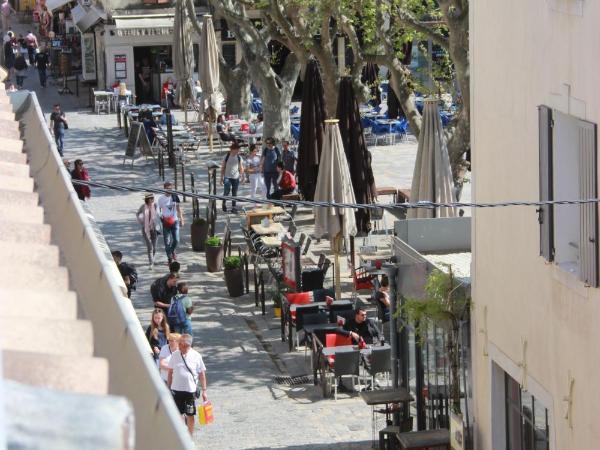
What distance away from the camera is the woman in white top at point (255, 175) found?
30719mm

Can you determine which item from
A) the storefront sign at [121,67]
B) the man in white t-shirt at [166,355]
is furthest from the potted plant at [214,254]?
the storefront sign at [121,67]

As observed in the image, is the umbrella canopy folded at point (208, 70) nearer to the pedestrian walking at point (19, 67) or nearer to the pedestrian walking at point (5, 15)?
the pedestrian walking at point (19, 67)

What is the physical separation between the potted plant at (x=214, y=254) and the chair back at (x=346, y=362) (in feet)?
24.5

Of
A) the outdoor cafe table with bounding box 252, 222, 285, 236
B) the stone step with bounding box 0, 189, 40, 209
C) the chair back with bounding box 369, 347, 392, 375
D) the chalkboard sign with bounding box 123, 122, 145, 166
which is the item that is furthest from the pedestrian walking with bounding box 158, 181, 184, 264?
the stone step with bounding box 0, 189, 40, 209

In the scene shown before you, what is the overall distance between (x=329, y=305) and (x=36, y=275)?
1577 cm

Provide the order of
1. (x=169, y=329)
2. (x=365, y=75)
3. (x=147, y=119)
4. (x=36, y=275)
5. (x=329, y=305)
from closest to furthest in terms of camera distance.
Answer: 1. (x=36, y=275)
2. (x=169, y=329)
3. (x=329, y=305)
4. (x=147, y=119)
5. (x=365, y=75)

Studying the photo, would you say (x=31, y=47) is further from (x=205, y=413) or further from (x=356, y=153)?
(x=205, y=413)

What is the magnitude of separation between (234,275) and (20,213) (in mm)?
18118

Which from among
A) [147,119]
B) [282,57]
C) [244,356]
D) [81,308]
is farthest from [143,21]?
[81,308]

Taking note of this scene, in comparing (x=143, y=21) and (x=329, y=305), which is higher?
(x=143, y=21)

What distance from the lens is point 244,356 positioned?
19922 millimetres

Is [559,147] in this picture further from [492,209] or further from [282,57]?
[282,57]

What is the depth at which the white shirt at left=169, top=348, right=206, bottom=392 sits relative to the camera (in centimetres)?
1532

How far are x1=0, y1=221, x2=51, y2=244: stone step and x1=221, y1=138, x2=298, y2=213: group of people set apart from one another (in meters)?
23.8
